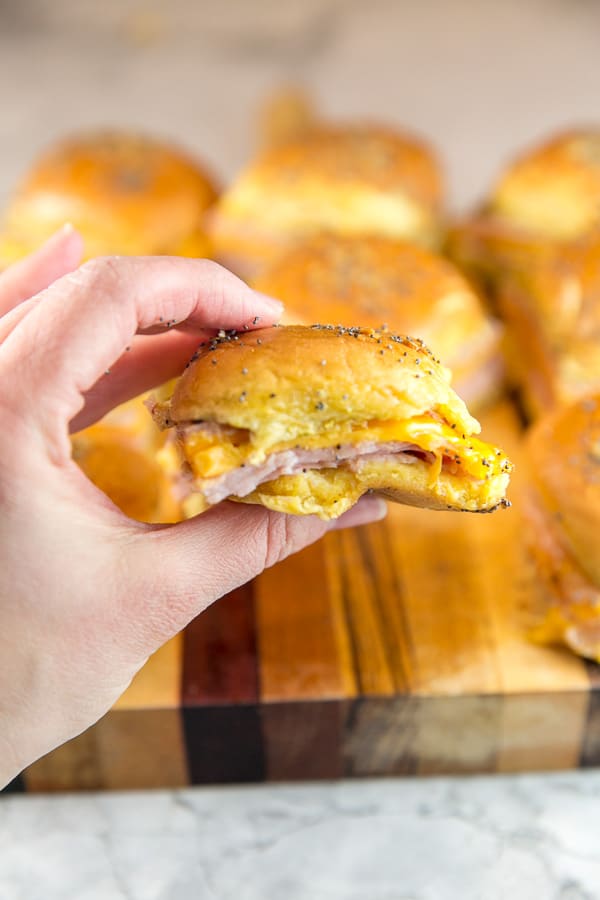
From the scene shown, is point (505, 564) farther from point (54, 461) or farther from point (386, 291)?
point (54, 461)

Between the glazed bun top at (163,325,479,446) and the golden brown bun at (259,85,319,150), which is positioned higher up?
the golden brown bun at (259,85,319,150)

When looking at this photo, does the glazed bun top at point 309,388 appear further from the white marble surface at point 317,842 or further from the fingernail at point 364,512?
the white marble surface at point 317,842

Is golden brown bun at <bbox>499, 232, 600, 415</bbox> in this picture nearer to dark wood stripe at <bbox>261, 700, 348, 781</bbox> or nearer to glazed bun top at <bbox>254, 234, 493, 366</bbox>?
glazed bun top at <bbox>254, 234, 493, 366</bbox>

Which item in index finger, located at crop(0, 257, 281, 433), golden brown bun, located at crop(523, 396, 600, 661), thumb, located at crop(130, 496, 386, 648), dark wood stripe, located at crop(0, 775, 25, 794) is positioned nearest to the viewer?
index finger, located at crop(0, 257, 281, 433)

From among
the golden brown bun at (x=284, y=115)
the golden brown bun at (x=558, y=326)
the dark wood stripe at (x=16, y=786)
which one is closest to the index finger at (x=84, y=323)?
the dark wood stripe at (x=16, y=786)

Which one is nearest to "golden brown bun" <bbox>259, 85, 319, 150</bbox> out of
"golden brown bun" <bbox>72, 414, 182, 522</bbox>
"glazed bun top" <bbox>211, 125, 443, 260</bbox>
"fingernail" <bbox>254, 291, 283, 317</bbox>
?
"glazed bun top" <bbox>211, 125, 443, 260</bbox>

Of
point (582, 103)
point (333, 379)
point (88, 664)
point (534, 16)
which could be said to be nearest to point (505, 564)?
point (333, 379)

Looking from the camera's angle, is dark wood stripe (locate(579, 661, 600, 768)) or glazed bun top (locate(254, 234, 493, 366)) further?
glazed bun top (locate(254, 234, 493, 366))
